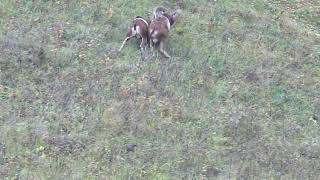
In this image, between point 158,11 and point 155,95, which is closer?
point 155,95

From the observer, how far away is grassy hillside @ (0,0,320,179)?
9.52 m

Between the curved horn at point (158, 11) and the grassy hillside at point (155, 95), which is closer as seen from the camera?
the grassy hillside at point (155, 95)

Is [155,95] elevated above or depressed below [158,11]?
below

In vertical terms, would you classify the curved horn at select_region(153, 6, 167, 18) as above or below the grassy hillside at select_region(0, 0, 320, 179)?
above

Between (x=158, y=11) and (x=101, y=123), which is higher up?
(x=158, y=11)

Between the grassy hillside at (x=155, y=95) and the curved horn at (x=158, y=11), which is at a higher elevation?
the curved horn at (x=158, y=11)

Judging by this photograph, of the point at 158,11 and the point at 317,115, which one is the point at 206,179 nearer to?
the point at 317,115

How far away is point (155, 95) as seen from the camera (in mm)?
11375

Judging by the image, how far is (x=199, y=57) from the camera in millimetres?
13281

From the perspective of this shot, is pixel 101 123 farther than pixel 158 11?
No

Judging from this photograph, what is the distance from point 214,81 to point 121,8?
3340mm

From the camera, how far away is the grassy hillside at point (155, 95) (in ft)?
31.2

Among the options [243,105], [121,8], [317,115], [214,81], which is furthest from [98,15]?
[317,115]

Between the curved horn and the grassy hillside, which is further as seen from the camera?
the curved horn
